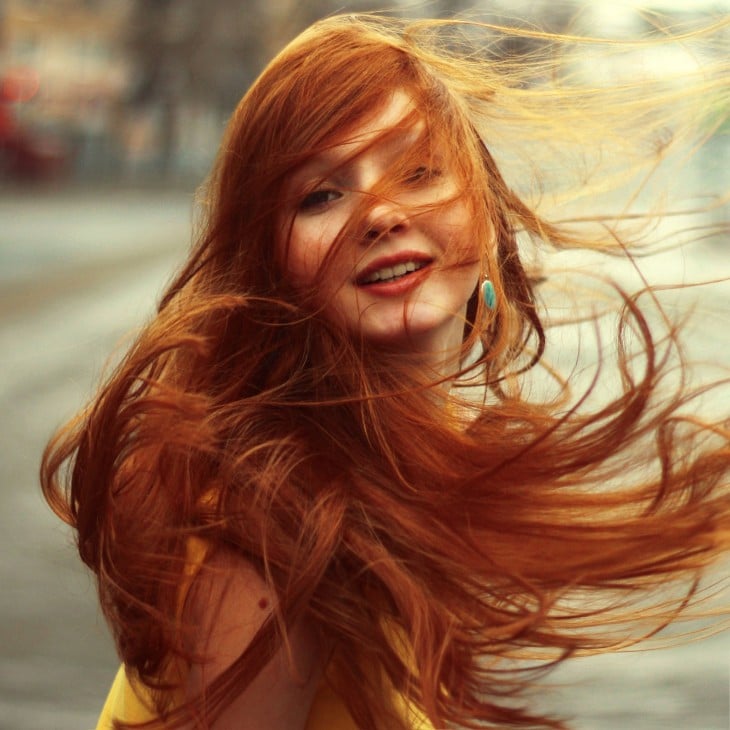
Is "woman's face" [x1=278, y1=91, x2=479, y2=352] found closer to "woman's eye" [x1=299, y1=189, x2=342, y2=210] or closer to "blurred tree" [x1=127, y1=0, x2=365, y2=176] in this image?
"woman's eye" [x1=299, y1=189, x2=342, y2=210]

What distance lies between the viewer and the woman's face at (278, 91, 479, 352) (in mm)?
1979

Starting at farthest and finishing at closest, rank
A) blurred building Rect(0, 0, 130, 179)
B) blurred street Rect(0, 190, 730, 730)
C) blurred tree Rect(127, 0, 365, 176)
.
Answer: blurred tree Rect(127, 0, 365, 176) < blurred building Rect(0, 0, 130, 179) < blurred street Rect(0, 190, 730, 730)

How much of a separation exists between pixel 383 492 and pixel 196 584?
0.88 feet

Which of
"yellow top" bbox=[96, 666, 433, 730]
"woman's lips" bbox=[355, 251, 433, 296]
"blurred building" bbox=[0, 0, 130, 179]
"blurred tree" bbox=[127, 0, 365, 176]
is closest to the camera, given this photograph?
"yellow top" bbox=[96, 666, 433, 730]

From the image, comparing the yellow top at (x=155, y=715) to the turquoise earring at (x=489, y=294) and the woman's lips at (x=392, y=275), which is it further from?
the turquoise earring at (x=489, y=294)

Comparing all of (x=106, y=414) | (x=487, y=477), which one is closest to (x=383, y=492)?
(x=487, y=477)

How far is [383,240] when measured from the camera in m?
1.98

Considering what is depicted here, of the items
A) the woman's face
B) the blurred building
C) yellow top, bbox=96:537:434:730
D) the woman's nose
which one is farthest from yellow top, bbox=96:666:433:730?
the blurred building

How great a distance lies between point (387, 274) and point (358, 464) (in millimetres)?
266

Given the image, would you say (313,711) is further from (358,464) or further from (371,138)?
(371,138)

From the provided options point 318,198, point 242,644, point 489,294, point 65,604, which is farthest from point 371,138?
point 65,604

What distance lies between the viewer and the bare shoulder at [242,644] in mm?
1738

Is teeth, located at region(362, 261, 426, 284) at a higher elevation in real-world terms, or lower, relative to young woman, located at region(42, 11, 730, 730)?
higher

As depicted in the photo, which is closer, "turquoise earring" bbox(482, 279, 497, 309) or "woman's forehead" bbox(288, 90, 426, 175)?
"woman's forehead" bbox(288, 90, 426, 175)
